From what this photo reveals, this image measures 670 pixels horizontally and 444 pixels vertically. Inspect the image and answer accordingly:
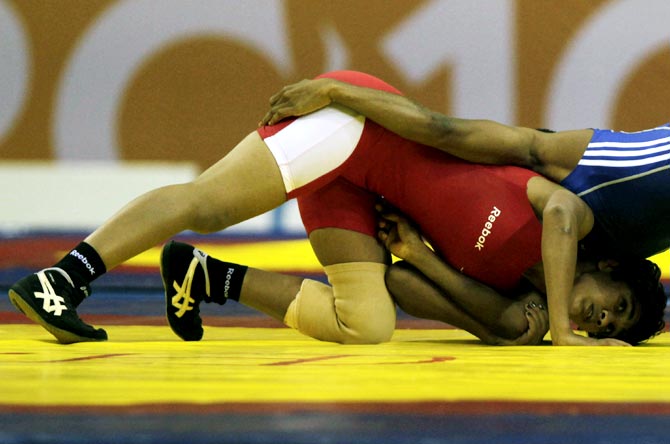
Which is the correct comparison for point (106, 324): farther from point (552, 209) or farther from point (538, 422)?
point (538, 422)

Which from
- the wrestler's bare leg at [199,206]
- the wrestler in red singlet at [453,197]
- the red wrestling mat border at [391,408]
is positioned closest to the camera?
the red wrestling mat border at [391,408]

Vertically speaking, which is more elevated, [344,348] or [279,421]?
[279,421]

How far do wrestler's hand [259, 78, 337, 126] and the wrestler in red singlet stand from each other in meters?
0.03

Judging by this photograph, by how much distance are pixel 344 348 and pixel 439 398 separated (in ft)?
3.32

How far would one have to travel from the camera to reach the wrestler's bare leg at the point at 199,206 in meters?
2.40

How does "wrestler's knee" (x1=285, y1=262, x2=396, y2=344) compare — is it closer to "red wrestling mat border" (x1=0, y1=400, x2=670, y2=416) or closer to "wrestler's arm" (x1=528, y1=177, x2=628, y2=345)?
"wrestler's arm" (x1=528, y1=177, x2=628, y2=345)

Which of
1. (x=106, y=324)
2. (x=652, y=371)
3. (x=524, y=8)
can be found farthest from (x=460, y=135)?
(x=524, y=8)

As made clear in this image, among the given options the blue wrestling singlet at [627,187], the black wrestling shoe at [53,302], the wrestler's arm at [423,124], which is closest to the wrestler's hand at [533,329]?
the blue wrestling singlet at [627,187]

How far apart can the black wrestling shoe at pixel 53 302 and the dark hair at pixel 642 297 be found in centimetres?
122

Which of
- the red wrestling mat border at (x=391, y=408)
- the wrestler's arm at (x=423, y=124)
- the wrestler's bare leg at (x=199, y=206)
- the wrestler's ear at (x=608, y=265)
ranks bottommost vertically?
the wrestler's ear at (x=608, y=265)

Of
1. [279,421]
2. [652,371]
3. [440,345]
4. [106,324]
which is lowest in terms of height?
[106,324]

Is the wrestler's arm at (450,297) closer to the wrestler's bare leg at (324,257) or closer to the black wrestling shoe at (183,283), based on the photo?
the wrestler's bare leg at (324,257)

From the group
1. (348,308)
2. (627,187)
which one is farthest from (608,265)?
(348,308)

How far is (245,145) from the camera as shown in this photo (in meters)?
2.54
